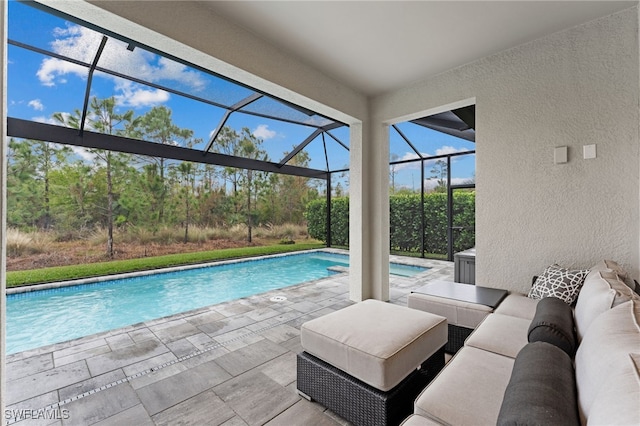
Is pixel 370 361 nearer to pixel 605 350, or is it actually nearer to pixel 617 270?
pixel 605 350

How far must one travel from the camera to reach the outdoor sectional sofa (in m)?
0.78

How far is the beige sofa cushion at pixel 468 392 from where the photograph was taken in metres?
1.20

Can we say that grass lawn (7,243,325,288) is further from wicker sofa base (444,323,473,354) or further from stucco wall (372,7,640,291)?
stucco wall (372,7,640,291)

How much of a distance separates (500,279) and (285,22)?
11.8 feet

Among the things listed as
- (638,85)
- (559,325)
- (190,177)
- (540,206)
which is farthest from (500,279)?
(190,177)

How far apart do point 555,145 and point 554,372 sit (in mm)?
2745

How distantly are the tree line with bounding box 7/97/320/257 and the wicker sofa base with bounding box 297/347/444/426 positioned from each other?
7018mm

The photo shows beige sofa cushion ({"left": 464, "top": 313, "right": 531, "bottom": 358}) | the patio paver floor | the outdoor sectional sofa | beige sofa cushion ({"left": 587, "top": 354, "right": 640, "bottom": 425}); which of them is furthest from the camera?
the patio paver floor

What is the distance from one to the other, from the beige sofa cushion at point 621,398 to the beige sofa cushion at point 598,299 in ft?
2.39

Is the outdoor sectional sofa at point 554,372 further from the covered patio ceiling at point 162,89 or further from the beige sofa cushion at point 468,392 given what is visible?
the covered patio ceiling at point 162,89

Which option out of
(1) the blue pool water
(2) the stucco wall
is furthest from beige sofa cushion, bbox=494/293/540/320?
(1) the blue pool water

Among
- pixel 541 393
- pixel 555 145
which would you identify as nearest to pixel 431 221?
pixel 555 145

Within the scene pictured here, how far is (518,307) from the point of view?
8.26ft

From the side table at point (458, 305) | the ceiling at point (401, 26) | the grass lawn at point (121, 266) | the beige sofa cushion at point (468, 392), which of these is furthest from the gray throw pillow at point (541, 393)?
the grass lawn at point (121, 266)
